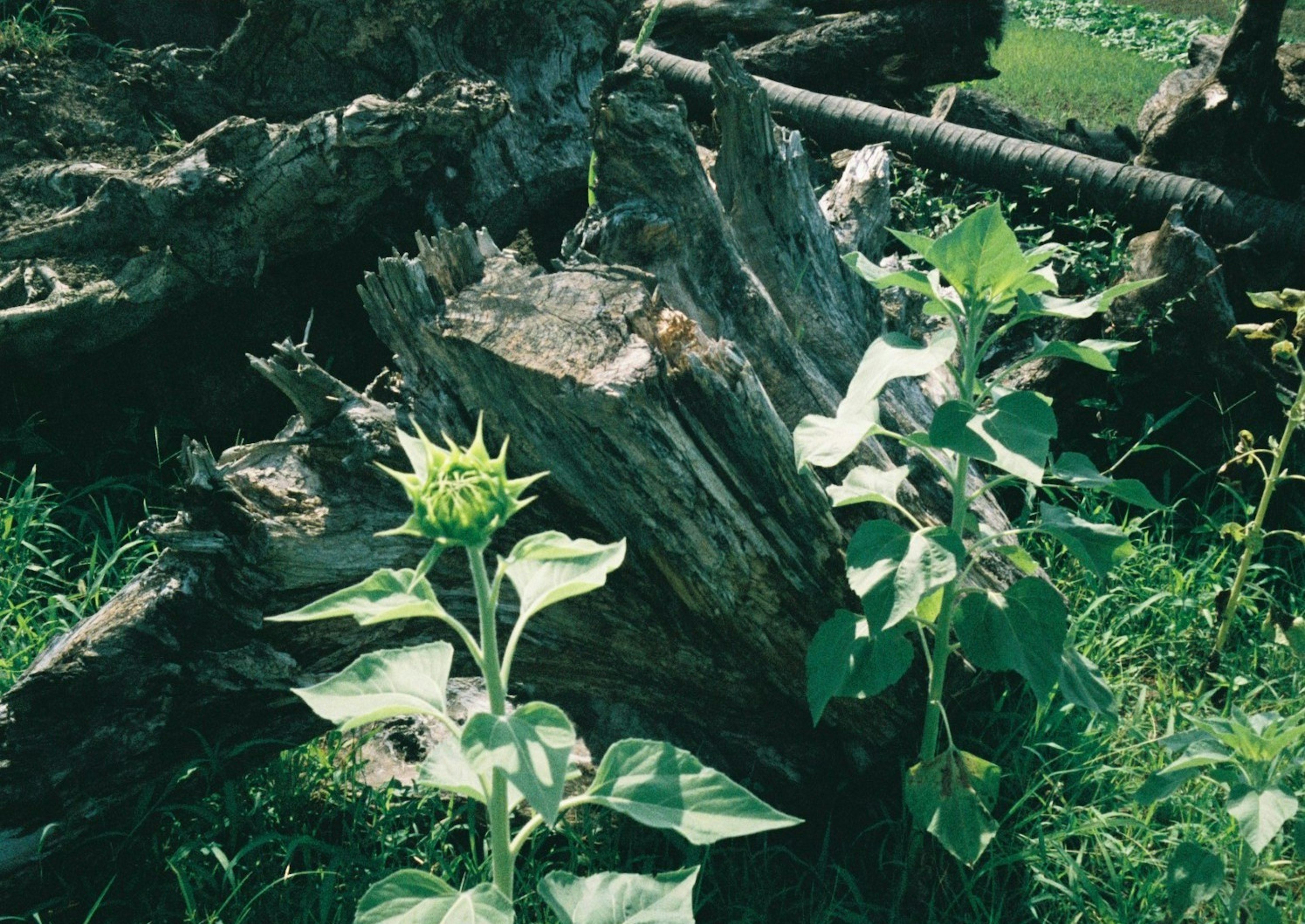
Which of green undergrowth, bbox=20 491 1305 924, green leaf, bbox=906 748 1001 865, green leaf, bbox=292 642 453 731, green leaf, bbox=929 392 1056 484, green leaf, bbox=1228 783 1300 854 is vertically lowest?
green undergrowth, bbox=20 491 1305 924

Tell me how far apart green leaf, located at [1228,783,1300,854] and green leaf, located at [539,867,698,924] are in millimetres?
1058

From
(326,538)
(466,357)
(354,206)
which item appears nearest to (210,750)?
(326,538)

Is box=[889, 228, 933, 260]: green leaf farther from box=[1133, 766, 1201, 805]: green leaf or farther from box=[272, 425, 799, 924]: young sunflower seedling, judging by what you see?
box=[1133, 766, 1201, 805]: green leaf

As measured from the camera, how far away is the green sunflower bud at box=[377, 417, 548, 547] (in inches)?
48.9

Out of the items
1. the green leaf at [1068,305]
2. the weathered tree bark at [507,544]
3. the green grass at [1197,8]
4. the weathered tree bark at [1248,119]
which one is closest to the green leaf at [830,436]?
the weathered tree bark at [507,544]

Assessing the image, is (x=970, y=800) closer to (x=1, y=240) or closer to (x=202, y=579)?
(x=202, y=579)

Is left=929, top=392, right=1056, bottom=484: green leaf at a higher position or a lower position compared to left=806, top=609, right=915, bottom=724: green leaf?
higher

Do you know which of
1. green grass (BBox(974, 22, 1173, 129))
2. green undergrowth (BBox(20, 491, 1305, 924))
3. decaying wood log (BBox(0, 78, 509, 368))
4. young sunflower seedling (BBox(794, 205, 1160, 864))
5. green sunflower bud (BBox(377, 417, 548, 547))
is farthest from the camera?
green grass (BBox(974, 22, 1173, 129))

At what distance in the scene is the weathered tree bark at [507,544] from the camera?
2.18 m

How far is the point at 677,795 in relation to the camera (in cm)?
149

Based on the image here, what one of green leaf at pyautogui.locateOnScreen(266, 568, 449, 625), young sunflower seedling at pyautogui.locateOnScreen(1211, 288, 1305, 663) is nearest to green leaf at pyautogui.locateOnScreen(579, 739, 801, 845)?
green leaf at pyautogui.locateOnScreen(266, 568, 449, 625)

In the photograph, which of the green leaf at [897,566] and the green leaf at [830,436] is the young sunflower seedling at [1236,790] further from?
the green leaf at [830,436]

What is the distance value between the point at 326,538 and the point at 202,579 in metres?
0.27

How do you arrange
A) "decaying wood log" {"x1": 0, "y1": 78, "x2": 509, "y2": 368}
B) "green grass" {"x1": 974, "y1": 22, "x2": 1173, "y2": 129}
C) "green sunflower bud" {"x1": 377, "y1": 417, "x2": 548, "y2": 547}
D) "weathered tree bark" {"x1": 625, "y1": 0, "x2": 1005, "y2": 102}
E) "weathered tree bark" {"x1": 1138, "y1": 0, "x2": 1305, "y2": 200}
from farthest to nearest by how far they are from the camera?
"green grass" {"x1": 974, "y1": 22, "x2": 1173, "y2": 129} < "weathered tree bark" {"x1": 625, "y1": 0, "x2": 1005, "y2": 102} < "weathered tree bark" {"x1": 1138, "y1": 0, "x2": 1305, "y2": 200} < "decaying wood log" {"x1": 0, "y1": 78, "x2": 509, "y2": 368} < "green sunflower bud" {"x1": 377, "y1": 417, "x2": 548, "y2": 547}
